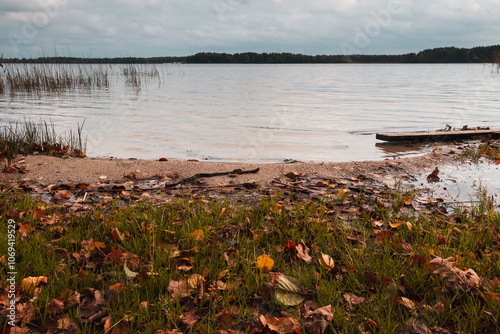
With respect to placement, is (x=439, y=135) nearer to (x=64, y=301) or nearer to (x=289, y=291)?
(x=289, y=291)

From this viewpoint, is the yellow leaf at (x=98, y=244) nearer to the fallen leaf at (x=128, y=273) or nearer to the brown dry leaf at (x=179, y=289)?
the fallen leaf at (x=128, y=273)

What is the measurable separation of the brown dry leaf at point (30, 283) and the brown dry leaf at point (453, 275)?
2.59 metres

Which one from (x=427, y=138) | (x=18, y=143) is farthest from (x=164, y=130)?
(x=427, y=138)

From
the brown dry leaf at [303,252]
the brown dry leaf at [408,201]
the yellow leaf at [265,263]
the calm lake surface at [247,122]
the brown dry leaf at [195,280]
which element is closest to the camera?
the brown dry leaf at [195,280]

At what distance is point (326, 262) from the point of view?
102 inches

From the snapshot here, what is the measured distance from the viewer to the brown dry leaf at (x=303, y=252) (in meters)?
2.75

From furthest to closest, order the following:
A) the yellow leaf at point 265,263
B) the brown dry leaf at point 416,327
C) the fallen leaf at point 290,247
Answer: the fallen leaf at point 290,247
the yellow leaf at point 265,263
the brown dry leaf at point 416,327

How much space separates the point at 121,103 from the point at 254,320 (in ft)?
55.2

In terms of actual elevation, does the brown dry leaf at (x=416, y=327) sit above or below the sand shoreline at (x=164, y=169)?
above

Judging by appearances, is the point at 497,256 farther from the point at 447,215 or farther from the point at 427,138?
the point at 427,138

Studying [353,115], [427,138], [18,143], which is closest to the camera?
[18,143]

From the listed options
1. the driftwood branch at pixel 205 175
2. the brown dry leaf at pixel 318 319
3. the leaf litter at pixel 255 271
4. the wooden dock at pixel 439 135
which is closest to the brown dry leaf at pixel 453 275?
the leaf litter at pixel 255 271

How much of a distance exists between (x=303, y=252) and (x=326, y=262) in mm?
310

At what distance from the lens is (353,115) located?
1402cm
